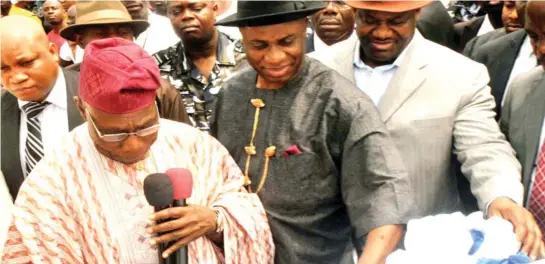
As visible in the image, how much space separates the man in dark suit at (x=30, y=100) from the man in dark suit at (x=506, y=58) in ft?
7.09

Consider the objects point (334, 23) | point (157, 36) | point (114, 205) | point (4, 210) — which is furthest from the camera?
point (157, 36)

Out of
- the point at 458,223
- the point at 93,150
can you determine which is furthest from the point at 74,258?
the point at 458,223

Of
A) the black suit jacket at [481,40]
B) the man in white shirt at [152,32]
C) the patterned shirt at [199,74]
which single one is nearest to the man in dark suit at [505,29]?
the black suit jacket at [481,40]

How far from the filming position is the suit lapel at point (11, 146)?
2.91 m

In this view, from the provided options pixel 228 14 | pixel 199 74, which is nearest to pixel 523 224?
pixel 199 74

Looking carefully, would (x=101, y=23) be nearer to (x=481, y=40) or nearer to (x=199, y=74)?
(x=199, y=74)

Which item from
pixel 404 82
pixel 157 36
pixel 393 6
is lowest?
pixel 157 36

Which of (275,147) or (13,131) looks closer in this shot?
(275,147)

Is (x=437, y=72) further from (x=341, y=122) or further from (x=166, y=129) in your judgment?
(x=166, y=129)

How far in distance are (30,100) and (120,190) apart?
105 cm

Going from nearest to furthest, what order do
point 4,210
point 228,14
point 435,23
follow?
1. point 4,210
2. point 228,14
3. point 435,23

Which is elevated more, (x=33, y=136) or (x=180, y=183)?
(x=180, y=183)

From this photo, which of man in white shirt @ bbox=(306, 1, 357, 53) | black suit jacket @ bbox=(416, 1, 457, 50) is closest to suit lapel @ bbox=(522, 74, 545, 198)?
black suit jacket @ bbox=(416, 1, 457, 50)

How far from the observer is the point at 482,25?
559cm
